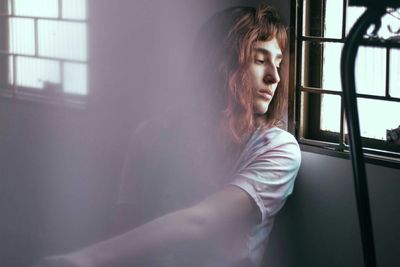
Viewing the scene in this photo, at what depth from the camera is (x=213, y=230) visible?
1.43 m

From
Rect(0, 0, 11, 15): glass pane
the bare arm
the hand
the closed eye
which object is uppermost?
Rect(0, 0, 11, 15): glass pane

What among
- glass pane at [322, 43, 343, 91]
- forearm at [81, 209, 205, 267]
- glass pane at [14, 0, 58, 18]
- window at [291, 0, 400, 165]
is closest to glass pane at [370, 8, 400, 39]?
window at [291, 0, 400, 165]

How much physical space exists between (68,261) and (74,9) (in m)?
0.41

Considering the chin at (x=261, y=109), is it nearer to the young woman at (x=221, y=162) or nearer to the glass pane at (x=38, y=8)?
the young woman at (x=221, y=162)

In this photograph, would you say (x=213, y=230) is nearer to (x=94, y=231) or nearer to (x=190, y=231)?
(x=190, y=231)


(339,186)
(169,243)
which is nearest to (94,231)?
(169,243)

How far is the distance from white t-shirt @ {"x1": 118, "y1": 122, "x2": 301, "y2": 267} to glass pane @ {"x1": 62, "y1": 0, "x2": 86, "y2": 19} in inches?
9.2

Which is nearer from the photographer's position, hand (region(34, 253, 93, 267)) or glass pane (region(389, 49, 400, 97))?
hand (region(34, 253, 93, 267))

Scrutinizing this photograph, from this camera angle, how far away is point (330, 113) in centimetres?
154

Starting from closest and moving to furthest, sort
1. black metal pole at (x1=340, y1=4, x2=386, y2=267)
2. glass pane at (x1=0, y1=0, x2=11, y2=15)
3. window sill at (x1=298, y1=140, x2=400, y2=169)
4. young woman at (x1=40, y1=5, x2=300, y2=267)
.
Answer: black metal pole at (x1=340, y1=4, x2=386, y2=267)
glass pane at (x1=0, y1=0, x2=11, y2=15)
young woman at (x1=40, y1=5, x2=300, y2=267)
window sill at (x1=298, y1=140, x2=400, y2=169)

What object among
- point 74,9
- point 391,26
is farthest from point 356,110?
point 74,9

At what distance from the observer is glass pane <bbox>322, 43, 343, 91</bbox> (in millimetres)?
1508

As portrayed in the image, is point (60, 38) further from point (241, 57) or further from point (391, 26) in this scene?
point (391, 26)

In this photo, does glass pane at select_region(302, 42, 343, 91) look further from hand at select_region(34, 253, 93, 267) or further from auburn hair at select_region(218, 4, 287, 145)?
hand at select_region(34, 253, 93, 267)
